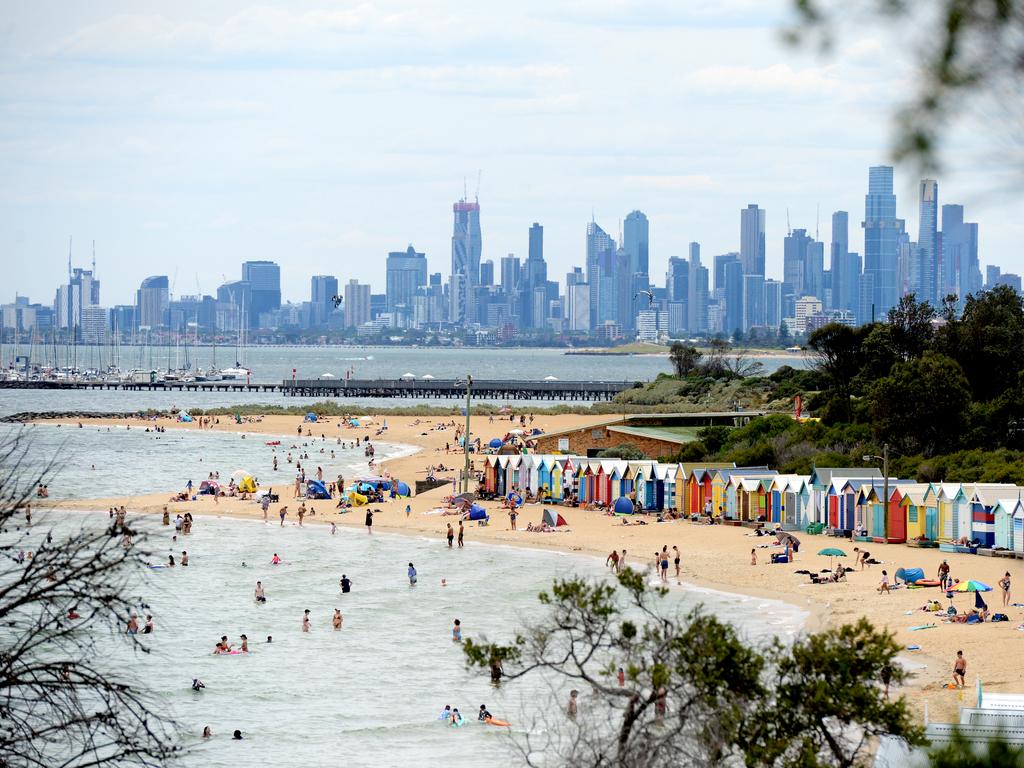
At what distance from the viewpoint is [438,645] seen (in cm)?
2620

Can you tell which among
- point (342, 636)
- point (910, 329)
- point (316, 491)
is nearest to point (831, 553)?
point (342, 636)

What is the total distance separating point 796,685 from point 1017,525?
22056 millimetres

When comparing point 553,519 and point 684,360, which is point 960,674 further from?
point 684,360

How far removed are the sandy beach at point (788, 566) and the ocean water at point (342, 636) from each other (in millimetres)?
919

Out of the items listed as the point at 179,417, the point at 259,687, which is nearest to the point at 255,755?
the point at 259,687

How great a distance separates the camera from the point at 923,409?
1682 inches

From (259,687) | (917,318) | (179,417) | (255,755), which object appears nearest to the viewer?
(255,755)

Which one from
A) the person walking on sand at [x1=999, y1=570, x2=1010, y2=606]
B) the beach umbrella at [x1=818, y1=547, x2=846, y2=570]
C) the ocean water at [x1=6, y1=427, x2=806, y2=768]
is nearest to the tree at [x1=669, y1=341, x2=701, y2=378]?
the ocean water at [x1=6, y1=427, x2=806, y2=768]

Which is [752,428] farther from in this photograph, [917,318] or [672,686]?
[672,686]

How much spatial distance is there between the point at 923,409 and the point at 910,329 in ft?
72.4

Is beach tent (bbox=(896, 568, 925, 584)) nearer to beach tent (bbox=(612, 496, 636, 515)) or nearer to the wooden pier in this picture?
beach tent (bbox=(612, 496, 636, 515))

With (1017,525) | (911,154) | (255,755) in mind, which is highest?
(911,154)

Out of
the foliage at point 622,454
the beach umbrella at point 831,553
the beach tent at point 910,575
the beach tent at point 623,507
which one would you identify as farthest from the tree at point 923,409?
the beach tent at point 910,575

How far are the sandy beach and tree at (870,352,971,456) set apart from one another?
7875 millimetres
